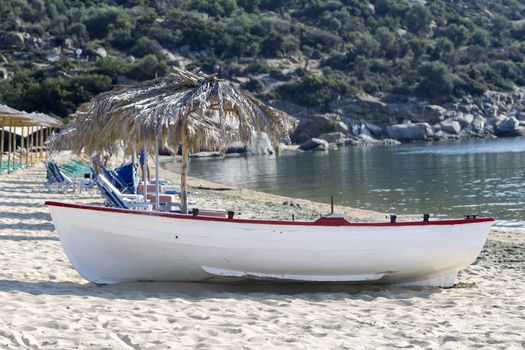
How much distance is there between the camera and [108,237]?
23.6 feet

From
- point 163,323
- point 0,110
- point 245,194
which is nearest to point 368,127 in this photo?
point 245,194

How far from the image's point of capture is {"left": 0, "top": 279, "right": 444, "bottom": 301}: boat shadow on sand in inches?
266

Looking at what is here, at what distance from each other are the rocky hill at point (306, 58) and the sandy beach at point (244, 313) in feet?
192

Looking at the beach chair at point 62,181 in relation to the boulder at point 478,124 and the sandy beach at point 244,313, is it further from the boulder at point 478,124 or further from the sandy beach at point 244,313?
the boulder at point 478,124

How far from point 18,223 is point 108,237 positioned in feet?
17.2

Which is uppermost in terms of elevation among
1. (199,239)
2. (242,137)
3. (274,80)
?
(274,80)

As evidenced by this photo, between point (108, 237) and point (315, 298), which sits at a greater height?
point (108, 237)

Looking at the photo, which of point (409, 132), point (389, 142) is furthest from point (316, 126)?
point (409, 132)

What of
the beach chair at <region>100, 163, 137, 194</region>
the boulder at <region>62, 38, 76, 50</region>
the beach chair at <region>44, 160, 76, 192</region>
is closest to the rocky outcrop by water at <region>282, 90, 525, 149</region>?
the boulder at <region>62, 38, 76, 50</region>

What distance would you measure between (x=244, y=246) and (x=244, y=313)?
110 cm

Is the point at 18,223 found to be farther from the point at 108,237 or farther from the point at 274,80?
the point at 274,80

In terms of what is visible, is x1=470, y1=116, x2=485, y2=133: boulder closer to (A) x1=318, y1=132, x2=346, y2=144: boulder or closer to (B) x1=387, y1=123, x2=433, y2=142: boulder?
(B) x1=387, y1=123, x2=433, y2=142: boulder

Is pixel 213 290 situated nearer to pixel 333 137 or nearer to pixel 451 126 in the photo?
pixel 333 137

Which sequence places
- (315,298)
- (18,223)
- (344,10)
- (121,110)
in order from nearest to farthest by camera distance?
1. (315,298)
2. (121,110)
3. (18,223)
4. (344,10)
